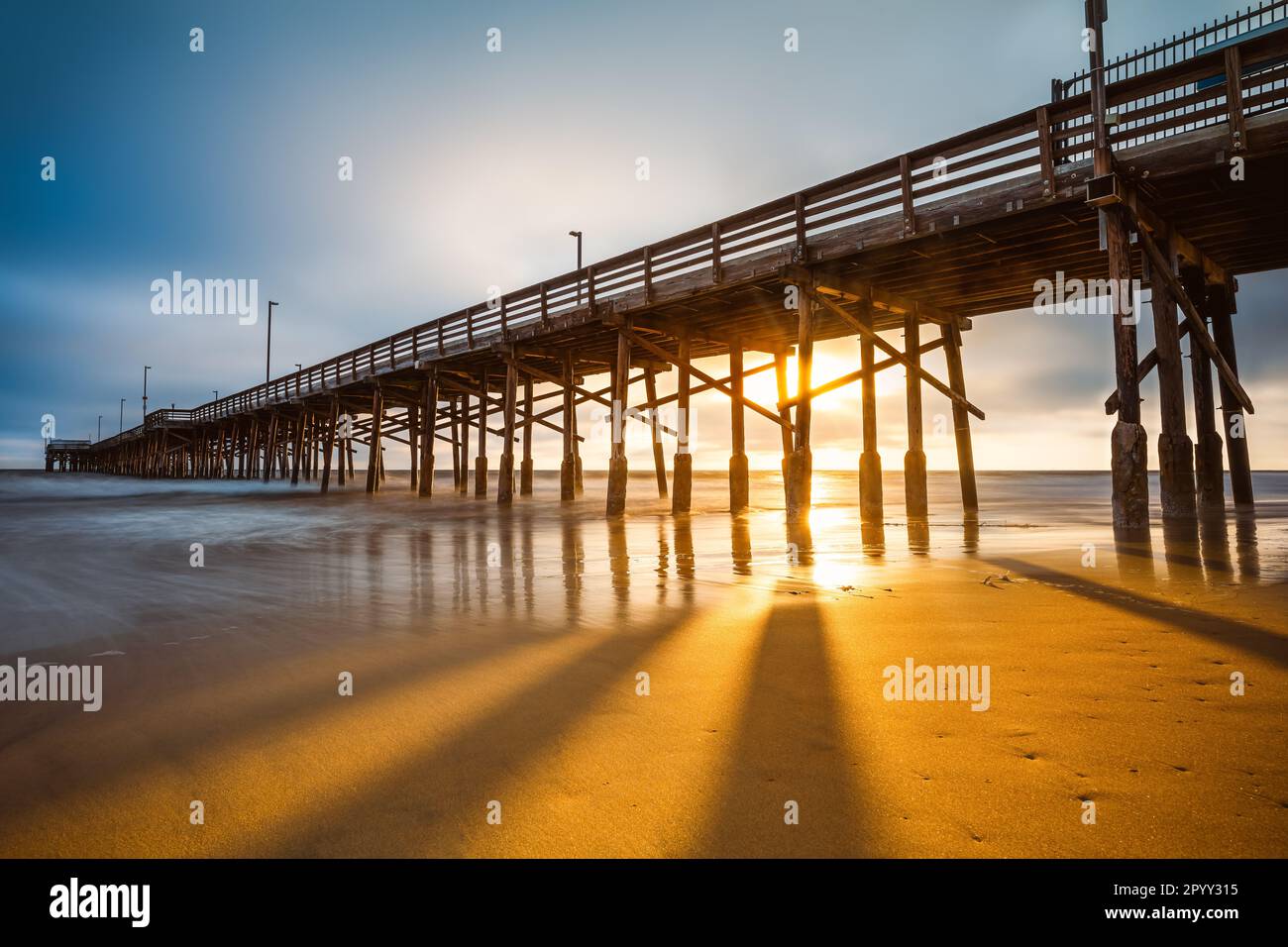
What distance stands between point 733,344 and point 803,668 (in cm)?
1374

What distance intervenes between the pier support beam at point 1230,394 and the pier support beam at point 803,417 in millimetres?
7020

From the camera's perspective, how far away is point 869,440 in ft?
40.6

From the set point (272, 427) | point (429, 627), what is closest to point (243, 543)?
point (429, 627)

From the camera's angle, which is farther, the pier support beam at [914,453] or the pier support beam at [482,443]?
the pier support beam at [482,443]

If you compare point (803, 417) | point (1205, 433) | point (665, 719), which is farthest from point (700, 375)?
point (665, 719)

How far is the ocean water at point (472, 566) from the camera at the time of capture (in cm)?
447

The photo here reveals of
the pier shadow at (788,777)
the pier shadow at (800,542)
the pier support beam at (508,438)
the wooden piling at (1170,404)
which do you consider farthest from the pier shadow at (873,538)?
the pier support beam at (508,438)

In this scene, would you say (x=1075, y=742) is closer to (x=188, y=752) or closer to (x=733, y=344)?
(x=188, y=752)

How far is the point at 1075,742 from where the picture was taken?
2189mm

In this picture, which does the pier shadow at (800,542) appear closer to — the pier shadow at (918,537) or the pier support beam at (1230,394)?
the pier shadow at (918,537)

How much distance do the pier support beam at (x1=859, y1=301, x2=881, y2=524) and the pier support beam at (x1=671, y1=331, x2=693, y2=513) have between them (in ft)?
12.4

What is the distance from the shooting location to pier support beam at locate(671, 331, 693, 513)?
1465cm

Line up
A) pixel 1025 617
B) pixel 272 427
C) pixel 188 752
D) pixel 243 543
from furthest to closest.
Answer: pixel 272 427 < pixel 243 543 < pixel 1025 617 < pixel 188 752
